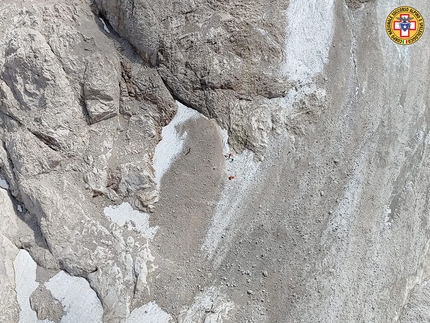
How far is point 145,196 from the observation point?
1098cm

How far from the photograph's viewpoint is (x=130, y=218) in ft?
35.9

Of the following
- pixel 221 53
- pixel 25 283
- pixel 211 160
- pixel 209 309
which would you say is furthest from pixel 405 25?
pixel 25 283

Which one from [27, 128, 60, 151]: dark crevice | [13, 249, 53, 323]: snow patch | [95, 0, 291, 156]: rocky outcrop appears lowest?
[13, 249, 53, 323]: snow patch

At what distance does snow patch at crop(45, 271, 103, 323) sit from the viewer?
10.0 metres

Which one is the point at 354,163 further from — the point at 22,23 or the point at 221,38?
the point at 22,23

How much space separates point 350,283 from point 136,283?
227 inches

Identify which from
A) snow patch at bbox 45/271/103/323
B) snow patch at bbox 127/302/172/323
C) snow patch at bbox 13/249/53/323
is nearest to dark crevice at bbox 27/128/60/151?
snow patch at bbox 13/249/53/323

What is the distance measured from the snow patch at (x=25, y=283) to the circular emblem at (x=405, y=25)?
42.4ft

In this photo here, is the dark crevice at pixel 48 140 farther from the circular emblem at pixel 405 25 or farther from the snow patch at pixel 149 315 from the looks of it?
the circular emblem at pixel 405 25

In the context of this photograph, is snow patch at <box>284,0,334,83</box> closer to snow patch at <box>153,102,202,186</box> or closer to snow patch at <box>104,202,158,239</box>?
snow patch at <box>153,102,202,186</box>

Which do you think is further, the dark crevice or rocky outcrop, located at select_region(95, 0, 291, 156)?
the dark crevice

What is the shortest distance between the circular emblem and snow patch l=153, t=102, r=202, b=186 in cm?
657

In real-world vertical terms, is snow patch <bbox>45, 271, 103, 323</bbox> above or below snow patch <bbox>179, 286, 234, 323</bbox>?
below

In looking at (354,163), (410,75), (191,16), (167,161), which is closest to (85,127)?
(167,161)
